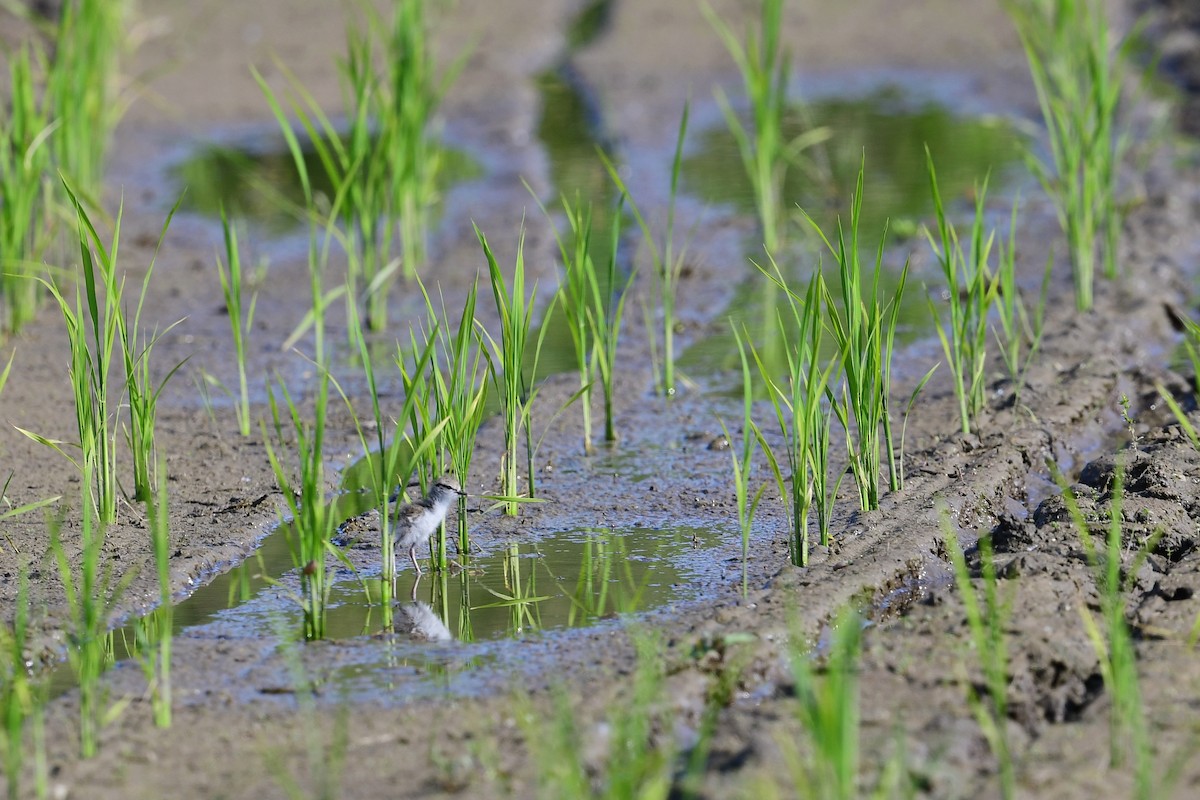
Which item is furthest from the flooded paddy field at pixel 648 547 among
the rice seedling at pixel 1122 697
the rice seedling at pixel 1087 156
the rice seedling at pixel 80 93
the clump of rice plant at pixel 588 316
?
the rice seedling at pixel 80 93

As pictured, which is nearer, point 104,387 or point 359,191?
point 104,387

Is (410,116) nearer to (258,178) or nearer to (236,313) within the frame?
(236,313)

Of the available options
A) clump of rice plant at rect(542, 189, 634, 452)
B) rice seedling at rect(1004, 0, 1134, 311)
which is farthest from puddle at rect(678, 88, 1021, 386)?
clump of rice plant at rect(542, 189, 634, 452)

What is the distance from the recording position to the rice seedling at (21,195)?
478cm

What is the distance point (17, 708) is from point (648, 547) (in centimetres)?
171

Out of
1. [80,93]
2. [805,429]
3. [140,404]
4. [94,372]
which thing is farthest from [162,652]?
[80,93]

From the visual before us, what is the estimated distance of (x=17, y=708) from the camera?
7.85 ft

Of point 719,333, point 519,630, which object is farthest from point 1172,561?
point 719,333

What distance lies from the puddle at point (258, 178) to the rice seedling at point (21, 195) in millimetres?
1853

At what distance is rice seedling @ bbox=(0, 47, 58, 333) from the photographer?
4.78m

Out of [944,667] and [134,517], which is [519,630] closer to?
[944,667]

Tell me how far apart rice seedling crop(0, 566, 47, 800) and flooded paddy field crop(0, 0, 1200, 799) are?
62 mm

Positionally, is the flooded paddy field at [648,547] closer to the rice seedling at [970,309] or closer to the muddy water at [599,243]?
the muddy water at [599,243]

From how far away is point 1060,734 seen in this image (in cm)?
254
